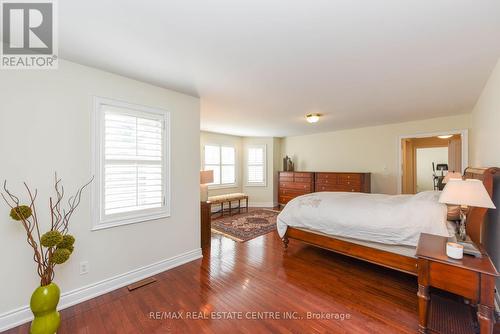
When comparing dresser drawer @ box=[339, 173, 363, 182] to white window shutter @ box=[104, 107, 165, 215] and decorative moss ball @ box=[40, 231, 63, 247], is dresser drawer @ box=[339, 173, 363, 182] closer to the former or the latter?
white window shutter @ box=[104, 107, 165, 215]

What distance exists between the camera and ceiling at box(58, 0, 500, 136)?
1418mm

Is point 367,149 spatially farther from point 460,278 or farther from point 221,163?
point 460,278

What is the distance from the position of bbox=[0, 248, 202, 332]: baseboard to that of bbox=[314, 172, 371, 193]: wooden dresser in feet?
13.3

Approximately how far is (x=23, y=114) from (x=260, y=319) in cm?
283

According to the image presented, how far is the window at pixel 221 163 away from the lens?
255 inches

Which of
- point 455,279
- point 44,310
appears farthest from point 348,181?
point 44,310

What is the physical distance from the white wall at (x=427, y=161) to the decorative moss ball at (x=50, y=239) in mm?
9978

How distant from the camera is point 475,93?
3.05 meters

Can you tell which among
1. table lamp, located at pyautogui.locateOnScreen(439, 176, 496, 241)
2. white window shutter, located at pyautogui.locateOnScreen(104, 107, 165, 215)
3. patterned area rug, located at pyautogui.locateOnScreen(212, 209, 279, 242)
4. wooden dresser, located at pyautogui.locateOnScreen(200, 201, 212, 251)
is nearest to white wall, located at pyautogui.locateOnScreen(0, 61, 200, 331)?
white window shutter, located at pyautogui.locateOnScreen(104, 107, 165, 215)

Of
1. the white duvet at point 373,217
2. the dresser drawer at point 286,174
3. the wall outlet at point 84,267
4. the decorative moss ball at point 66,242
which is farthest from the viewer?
the dresser drawer at point 286,174

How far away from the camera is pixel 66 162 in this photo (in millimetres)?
2119

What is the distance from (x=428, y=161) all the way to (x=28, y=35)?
10589 millimetres

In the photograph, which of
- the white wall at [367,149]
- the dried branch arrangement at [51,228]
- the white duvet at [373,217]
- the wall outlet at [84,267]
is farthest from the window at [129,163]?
the white wall at [367,149]

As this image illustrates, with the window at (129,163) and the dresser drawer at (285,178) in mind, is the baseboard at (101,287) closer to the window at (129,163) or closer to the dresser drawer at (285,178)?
the window at (129,163)
